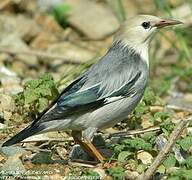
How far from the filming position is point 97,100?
21.0ft

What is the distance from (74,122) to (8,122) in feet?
3.87

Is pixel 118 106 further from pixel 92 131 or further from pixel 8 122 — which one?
pixel 8 122

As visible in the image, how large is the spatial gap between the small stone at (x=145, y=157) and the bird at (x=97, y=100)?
33 cm

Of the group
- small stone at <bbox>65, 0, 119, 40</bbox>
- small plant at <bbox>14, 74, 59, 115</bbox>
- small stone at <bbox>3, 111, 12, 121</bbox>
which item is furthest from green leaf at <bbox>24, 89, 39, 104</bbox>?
small stone at <bbox>65, 0, 119, 40</bbox>

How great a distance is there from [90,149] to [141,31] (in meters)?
1.32

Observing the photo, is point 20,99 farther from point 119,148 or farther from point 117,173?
point 117,173

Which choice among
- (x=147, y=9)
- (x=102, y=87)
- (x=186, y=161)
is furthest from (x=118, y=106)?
(x=147, y=9)

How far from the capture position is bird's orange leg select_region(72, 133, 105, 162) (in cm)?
643

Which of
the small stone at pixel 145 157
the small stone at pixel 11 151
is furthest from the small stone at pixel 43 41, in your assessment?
the small stone at pixel 145 157

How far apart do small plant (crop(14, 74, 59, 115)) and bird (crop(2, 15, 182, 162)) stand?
0.58m

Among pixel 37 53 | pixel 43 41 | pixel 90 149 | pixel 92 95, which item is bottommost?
pixel 43 41

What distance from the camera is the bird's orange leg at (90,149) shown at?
643cm

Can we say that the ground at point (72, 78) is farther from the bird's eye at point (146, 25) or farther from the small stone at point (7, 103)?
the bird's eye at point (146, 25)

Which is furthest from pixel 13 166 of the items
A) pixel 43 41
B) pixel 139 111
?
pixel 43 41
